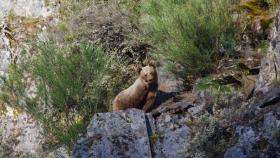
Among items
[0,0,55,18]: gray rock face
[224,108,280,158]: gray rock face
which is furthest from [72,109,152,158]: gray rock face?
[0,0,55,18]: gray rock face

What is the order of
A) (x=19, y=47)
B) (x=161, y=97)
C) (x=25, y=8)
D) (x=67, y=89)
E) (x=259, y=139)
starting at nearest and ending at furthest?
(x=259, y=139), (x=161, y=97), (x=67, y=89), (x=19, y=47), (x=25, y=8)

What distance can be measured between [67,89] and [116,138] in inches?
100

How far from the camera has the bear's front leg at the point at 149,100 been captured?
8383 mm

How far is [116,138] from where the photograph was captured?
22.2ft

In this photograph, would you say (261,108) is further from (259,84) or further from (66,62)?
(66,62)

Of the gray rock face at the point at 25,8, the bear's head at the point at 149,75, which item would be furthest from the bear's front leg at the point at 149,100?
the gray rock face at the point at 25,8

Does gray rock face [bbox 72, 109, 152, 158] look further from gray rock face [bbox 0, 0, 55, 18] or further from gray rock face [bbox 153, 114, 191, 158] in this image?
gray rock face [bbox 0, 0, 55, 18]

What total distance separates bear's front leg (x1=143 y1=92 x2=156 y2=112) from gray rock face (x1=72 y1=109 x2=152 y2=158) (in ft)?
4.35

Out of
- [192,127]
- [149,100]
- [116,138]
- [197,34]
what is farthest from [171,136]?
[197,34]

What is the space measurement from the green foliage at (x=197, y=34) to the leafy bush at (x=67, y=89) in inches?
43.4

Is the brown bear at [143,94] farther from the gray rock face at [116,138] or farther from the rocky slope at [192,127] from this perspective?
the gray rock face at [116,138]

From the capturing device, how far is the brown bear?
27.5ft

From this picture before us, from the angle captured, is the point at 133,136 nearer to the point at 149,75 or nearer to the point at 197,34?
the point at 149,75

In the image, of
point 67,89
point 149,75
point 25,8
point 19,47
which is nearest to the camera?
point 149,75
